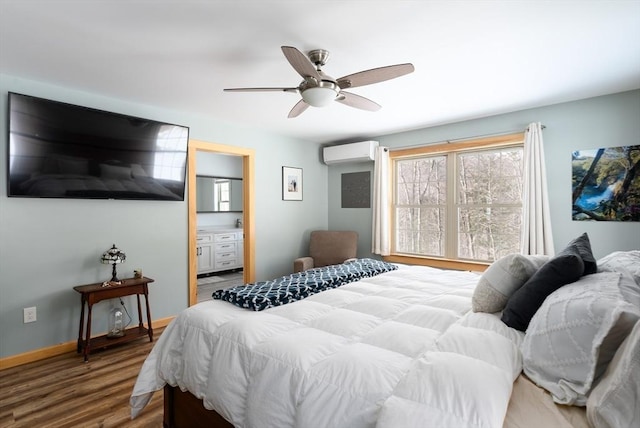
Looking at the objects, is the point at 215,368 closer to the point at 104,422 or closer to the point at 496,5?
the point at 104,422

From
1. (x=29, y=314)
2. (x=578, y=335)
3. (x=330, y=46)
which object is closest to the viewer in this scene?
(x=578, y=335)

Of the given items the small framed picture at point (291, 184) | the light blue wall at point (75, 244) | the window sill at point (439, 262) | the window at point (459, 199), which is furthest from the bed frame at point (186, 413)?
the window at point (459, 199)

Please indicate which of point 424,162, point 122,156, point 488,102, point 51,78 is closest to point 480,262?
point 424,162

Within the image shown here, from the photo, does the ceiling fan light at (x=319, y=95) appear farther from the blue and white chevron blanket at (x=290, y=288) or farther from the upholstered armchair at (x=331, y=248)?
the upholstered armchair at (x=331, y=248)

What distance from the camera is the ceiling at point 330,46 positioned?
5.91ft

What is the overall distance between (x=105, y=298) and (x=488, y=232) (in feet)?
13.6

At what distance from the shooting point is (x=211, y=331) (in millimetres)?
1618

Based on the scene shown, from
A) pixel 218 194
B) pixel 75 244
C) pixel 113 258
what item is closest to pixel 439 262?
pixel 113 258

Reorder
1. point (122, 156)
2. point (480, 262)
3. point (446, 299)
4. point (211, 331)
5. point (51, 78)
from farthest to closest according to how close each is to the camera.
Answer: point (480, 262)
point (122, 156)
point (51, 78)
point (446, 299)
point (211, 331)

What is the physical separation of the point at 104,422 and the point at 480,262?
387 cm

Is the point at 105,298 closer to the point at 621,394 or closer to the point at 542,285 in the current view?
the point at 542,285

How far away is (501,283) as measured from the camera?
1631mm

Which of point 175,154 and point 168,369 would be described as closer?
point 168,369

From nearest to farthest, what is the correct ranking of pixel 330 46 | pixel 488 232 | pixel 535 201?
pixel 330 46 < pixel 535 201 < pixel 488 232
